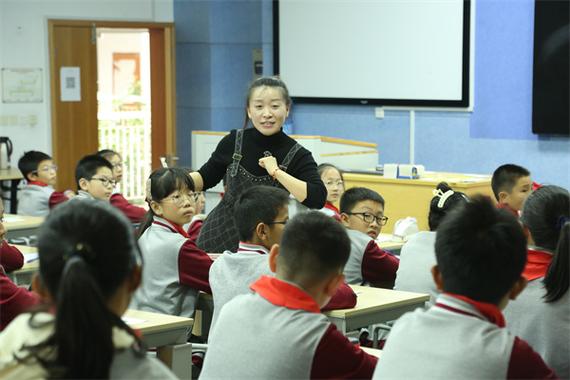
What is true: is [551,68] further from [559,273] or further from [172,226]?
[559,273]

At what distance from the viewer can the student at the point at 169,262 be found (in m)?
3.44

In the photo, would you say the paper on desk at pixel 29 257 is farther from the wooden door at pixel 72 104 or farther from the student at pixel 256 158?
the wooden door at pixel 72 104

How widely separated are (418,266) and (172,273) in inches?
37.2

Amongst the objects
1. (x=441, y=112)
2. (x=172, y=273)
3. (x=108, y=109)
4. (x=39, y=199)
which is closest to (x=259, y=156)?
(x=172, y=273)

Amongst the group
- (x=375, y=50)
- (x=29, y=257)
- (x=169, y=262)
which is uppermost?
(x=375, y=50)

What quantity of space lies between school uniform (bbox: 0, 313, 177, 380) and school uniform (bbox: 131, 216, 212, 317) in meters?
1.90

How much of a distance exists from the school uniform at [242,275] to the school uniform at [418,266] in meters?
0.52

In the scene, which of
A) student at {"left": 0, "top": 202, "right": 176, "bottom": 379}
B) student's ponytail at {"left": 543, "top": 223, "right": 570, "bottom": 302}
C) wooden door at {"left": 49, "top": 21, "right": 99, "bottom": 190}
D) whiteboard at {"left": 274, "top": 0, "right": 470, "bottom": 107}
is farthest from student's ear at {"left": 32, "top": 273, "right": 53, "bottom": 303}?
wooden door at {"left": 49, "top": 21, "right": 99, "bottom": 190}

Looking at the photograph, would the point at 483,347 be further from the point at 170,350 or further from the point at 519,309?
the point at 170,350

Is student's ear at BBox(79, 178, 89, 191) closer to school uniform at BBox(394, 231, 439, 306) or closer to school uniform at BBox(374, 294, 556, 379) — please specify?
school uniform at BBox(394, 231, 439, 306)

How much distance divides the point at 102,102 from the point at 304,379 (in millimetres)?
9770

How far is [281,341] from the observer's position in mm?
1946

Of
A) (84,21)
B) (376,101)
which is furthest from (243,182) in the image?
(84,21)

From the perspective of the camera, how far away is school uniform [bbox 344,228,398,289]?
3.82 meters
